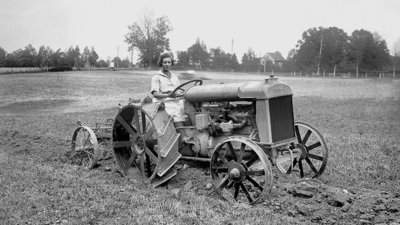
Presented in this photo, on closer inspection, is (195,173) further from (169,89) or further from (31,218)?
(31,218)

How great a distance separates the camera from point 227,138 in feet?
18.3

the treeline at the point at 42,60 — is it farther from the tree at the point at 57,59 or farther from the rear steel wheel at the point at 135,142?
the rear steel wheel at the point at 135,142

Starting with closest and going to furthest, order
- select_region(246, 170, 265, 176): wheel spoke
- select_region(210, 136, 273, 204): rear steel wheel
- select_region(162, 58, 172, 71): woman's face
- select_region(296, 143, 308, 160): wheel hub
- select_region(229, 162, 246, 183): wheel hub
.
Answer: select_region(210, 136, 273, 204): rear steel wheel
select_region(246, 170, 265, 176): wheel spoke
select_region(229, 162, 246, 183): wheel hub
select_region(296, 143, 308, 160): wheel hub
select_region(162, 58, 172, 71): woman's face

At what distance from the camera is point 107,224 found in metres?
4.41

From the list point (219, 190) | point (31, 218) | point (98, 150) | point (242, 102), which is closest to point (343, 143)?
point (242, 102)

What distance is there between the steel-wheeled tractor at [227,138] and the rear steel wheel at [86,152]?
1.63 ft

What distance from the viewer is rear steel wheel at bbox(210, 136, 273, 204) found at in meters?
5.08

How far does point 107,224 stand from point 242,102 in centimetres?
267

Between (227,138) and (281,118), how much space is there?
85 cm

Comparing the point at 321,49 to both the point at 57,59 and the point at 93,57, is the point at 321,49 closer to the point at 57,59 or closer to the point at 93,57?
the point at 57,59

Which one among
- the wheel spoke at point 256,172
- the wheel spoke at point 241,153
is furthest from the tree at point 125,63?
the wheel spoke at point 256,172

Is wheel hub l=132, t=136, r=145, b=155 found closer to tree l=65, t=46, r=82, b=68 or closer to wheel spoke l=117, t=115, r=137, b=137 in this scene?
wheel spoke l=117, t=115, r=137, b=137

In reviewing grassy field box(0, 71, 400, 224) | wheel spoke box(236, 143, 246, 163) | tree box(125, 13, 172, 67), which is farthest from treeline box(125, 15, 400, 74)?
wheel spoke box(236, 143, 246, 163)

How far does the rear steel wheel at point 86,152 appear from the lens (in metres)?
7.36
